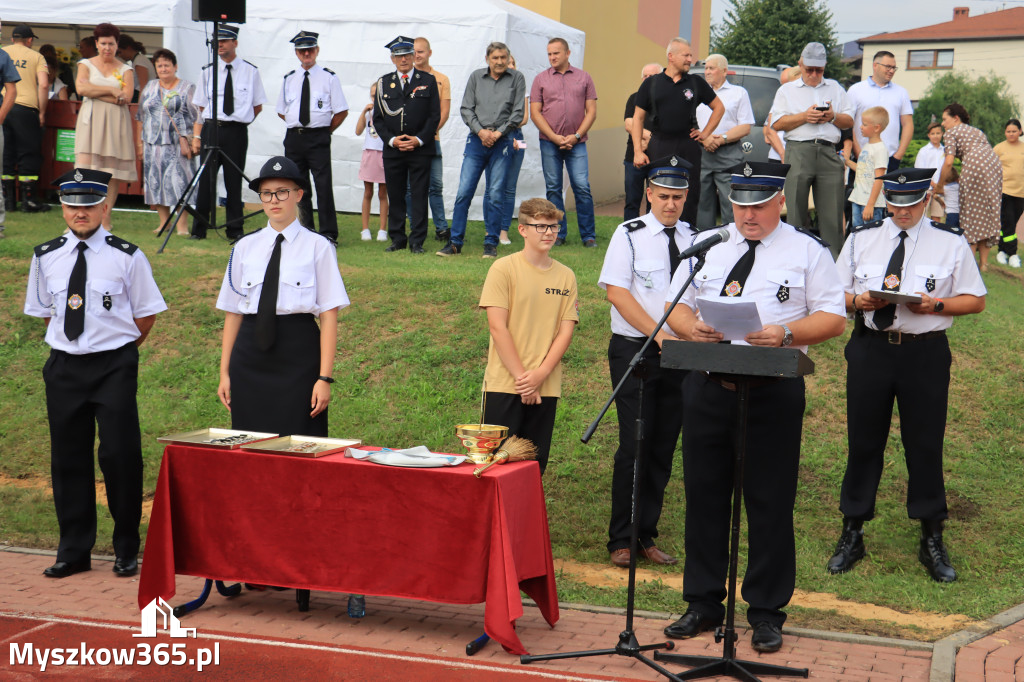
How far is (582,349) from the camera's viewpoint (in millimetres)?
9500

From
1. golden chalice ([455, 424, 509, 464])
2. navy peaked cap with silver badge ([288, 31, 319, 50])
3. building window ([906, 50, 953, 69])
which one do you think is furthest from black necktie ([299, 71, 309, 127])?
building window ([906, 50, 953, 69])

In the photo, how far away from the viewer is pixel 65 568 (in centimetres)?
648

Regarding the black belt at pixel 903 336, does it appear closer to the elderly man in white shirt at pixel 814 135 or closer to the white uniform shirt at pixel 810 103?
the elderly man in white shirt at pixel 814 135

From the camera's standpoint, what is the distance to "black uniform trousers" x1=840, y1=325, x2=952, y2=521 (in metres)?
6.62

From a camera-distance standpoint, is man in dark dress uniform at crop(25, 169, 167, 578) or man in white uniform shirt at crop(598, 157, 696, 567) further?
man in white uniform shirt at crop(598, 157, 696, 567)

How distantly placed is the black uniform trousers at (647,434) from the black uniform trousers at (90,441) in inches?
117

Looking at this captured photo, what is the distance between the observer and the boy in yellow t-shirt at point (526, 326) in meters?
6.42

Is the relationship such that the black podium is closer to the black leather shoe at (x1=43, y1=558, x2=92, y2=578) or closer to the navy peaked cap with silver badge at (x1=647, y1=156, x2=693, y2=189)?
the navy peaked cap with silver badge at (x1=647, y1=156, x2=693, y2=189)

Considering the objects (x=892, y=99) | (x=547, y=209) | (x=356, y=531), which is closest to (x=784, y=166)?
(x=547, y=209)

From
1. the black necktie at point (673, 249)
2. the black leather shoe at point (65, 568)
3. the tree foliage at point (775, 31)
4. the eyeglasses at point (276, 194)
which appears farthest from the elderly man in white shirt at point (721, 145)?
the tree foliage at point (775, 31)

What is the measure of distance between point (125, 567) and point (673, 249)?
3.85m

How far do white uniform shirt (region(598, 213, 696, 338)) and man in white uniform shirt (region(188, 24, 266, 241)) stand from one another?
22.3 ft

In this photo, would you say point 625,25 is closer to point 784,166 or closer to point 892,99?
point 892,99

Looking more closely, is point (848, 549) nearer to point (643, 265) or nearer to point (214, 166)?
point (643, 265)
